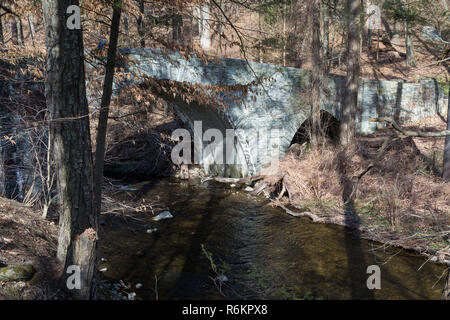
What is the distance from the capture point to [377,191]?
8.11 metres

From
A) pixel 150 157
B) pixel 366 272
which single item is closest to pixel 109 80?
pixel 366 272

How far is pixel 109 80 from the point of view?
14.2 feet

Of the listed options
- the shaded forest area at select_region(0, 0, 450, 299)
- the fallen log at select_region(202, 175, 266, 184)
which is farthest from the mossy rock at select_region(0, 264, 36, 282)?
the fallen log at select_region(202, 175, 266, 184)

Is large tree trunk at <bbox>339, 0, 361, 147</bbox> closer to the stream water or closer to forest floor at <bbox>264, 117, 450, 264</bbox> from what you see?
forest floor at <bbox>264, 117, 450, 264</bbox>

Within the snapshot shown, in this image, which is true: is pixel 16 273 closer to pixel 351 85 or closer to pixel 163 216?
pixel 163 216

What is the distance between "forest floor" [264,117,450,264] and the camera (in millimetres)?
6719

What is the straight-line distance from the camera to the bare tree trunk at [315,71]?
9.81m

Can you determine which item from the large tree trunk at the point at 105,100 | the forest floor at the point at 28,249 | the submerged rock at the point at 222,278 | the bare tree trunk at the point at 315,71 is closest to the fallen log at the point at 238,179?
the bare tree trunk at the point at 315,71

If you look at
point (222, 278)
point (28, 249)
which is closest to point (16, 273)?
point (28, 249)

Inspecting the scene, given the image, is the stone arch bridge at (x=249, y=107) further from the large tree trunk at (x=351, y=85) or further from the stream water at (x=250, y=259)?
the stream water at (x=250, y=259)

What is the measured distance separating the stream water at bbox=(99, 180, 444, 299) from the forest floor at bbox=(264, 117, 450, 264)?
429 millimetres

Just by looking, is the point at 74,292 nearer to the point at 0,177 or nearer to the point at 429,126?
the point at 0,177

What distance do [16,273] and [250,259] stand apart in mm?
3629
